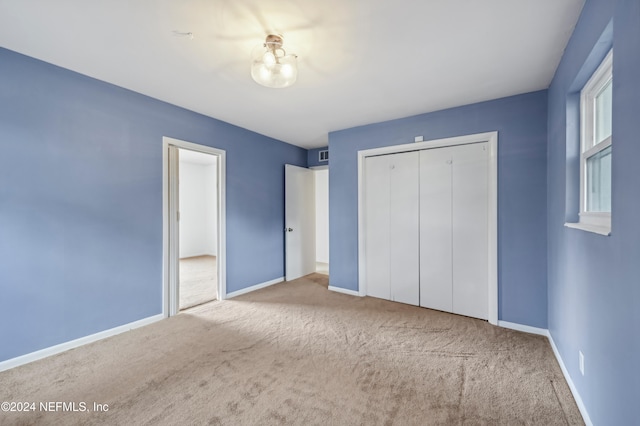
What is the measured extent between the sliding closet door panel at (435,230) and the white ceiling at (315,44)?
74cm

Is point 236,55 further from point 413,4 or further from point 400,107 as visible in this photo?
point 400,107

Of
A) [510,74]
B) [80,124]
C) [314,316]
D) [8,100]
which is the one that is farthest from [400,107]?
[8,100]

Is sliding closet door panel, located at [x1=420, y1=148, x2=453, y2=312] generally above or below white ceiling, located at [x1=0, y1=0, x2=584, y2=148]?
below

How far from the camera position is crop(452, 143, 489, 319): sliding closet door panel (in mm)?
3049

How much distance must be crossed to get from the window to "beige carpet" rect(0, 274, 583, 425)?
4.12 feet

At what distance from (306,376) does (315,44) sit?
2.53 m

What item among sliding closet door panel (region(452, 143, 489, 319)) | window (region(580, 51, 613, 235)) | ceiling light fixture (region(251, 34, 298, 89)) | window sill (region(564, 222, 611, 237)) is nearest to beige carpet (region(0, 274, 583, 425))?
sliding closet door panel (region(452, 143, 489, 319))

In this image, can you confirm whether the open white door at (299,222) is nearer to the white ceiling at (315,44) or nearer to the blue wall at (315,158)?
the blue wall at (315,158)

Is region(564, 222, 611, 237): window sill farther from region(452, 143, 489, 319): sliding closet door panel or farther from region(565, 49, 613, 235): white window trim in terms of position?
region(452, 143, 489, 319): sliding closet door panel

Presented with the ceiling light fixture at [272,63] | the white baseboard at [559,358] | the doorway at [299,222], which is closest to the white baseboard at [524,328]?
the white baseboard at [559,358]

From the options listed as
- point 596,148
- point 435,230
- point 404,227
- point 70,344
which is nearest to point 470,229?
point 435,230

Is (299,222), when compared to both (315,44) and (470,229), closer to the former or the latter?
(470,229)

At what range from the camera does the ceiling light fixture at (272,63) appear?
6.13ft

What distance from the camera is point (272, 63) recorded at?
188 cm
